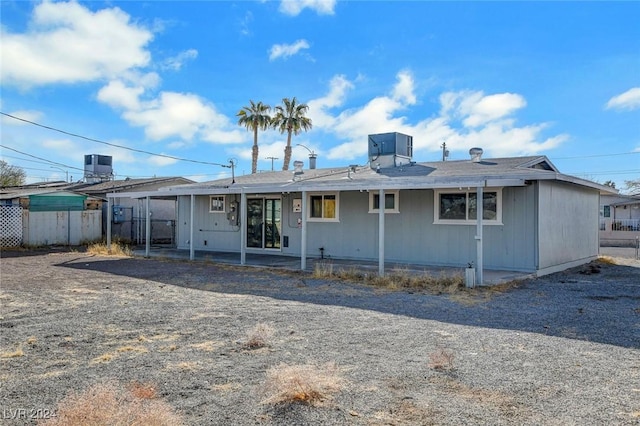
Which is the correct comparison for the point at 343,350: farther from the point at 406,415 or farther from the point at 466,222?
the point at 466,222

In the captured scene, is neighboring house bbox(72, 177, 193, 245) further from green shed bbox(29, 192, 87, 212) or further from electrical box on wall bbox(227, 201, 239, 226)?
electrical box on wall bbox(227, 201, 239, 226)

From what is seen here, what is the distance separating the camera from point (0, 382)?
12.6 ft

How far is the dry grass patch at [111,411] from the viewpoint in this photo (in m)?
2.77

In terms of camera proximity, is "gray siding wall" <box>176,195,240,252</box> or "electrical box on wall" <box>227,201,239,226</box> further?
"gray siding wall" <box>176,195,240,252</box>

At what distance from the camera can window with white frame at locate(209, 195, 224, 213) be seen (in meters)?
17.4

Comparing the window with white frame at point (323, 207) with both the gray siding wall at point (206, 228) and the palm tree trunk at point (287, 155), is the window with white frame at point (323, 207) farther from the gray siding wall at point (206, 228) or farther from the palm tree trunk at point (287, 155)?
the palm tree trunk at point (287, 155)

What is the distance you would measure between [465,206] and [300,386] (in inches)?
376

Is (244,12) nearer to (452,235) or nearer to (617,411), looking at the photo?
(452,235)

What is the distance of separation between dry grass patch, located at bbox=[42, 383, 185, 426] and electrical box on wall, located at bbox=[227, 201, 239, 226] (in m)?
13.5

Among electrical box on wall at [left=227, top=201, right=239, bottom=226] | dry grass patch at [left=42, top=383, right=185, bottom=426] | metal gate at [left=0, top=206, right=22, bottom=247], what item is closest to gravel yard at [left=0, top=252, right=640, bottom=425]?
dry grass patch at [left=42, top=383, right=185, bottom=426]

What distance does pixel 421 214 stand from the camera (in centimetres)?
1273

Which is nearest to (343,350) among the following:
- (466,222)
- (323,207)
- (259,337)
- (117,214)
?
(259,337)

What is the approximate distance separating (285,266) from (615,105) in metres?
21.1

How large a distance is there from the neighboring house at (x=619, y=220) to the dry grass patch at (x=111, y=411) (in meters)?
24.1
